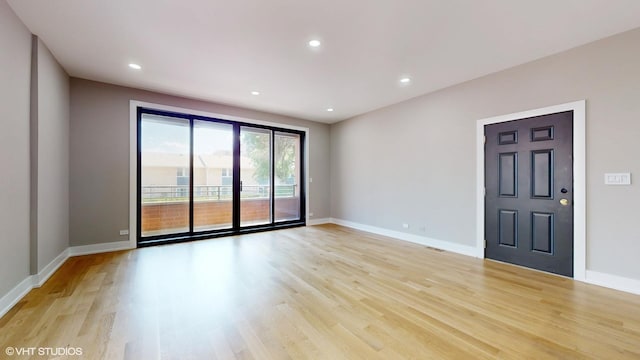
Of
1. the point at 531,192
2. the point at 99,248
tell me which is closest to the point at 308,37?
the point at 531,192

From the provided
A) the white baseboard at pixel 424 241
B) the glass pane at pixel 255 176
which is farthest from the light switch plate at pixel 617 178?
the glass pane at pixel 255 176

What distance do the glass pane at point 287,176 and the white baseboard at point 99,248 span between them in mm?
3030

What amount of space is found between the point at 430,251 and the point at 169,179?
500cm

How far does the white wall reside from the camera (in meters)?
2.96

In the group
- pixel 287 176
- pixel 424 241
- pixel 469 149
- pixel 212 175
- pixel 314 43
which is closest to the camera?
pixel 314 43

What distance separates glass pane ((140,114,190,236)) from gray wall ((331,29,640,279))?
374 centimetres

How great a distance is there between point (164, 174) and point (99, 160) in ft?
3.19

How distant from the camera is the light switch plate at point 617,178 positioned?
279 cm

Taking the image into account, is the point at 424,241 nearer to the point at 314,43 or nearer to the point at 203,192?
the point at 314,43

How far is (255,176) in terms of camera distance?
602cm

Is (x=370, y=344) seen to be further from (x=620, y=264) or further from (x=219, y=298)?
(x=620, y=264)

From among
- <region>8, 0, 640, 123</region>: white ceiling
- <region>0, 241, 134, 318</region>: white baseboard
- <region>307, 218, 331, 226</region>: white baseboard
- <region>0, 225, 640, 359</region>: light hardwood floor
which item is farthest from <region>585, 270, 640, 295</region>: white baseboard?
<region>0, 241, 134, 318</region>: white baseboard

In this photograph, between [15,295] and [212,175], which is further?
[212,175]

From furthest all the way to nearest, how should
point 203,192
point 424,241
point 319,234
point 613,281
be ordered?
point 319,234 < point 203,192 < point 424,241 < point 613,281
